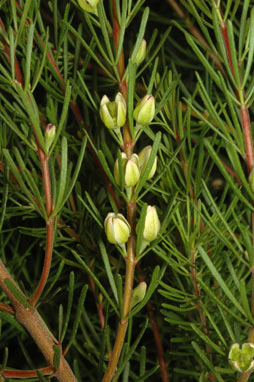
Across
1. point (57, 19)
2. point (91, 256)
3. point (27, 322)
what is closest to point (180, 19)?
point (57, 19)

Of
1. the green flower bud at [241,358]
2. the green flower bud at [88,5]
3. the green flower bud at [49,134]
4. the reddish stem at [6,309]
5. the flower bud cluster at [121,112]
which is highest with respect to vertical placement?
the green flower bud at [88,5]

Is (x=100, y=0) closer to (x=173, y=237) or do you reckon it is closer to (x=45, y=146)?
(x=45, y=146)

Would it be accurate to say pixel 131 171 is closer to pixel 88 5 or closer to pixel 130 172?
pixel 130 172

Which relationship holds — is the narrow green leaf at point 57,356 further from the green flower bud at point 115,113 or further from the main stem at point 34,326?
the green flower bud at point 115,113

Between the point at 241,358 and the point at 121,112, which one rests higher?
the point at 121,112

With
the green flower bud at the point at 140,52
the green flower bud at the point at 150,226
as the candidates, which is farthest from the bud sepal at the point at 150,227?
the green flower bud at the point at 140,52

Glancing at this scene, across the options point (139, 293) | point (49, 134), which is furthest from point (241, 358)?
point (49, 134)

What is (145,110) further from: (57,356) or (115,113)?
(57,356)
